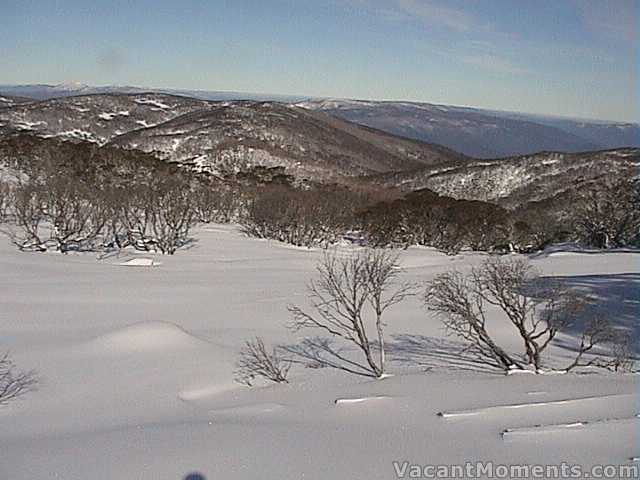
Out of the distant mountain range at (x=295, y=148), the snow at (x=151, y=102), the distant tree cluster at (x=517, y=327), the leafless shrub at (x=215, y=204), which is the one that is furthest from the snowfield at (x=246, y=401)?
the snow at (x=151, y=102)

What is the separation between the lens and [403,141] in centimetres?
15262

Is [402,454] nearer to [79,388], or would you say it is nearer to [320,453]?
[320,453]

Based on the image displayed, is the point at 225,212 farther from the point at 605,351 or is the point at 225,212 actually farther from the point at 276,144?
the point at 276,144

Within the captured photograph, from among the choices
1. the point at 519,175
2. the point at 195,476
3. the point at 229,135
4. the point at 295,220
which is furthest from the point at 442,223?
the point at 229,135

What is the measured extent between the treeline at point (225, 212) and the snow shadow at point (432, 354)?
820 inches

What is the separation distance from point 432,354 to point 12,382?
32.4 ft

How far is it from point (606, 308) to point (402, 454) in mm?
16040

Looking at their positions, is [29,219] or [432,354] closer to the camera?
[432,354]

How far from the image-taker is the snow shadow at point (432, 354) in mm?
14383

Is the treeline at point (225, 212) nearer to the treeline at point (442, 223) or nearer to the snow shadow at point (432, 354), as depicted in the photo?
the treeline at point (442, 223)

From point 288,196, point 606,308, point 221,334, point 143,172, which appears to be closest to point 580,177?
point 288,196

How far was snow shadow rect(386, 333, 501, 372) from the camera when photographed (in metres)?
14.4

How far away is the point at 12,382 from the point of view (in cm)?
1355

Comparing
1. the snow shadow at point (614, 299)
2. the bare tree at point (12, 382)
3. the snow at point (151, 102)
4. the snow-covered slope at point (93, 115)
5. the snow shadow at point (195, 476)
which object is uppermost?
the snow at point (151, 102)
